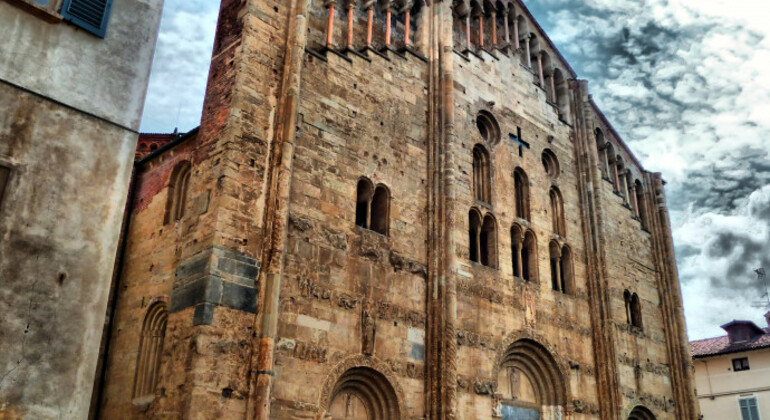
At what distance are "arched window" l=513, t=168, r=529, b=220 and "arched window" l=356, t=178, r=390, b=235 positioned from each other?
18.1ft

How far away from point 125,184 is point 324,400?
5.73 m

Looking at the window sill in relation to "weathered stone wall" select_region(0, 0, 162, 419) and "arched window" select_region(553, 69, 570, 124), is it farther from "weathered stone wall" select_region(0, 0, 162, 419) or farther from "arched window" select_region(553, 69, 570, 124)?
"arched window" select_region(553, 69, 570, 124)

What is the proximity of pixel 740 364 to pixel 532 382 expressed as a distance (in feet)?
62.4

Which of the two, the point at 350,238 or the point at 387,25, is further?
the point at 387,25

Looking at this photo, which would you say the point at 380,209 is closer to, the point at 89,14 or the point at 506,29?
the point at 89,14

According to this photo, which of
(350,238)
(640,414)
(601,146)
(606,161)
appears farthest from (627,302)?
(350,238)

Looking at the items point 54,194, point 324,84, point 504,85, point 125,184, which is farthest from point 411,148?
point 54,194

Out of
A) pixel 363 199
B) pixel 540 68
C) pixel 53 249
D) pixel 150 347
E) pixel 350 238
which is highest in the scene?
pixel 540 68

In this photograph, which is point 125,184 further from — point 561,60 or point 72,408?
point 561,60

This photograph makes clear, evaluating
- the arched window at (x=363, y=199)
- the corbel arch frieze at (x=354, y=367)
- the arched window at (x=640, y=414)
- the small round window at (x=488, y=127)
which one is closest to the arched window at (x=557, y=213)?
the small round window at (x=488, y=127)

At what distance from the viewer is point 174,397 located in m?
11.7

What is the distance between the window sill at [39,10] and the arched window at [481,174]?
11.7 meters

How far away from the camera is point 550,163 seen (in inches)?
877

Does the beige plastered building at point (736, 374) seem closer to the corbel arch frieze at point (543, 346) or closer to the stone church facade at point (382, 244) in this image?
the stone church facade at point (382, 244)
